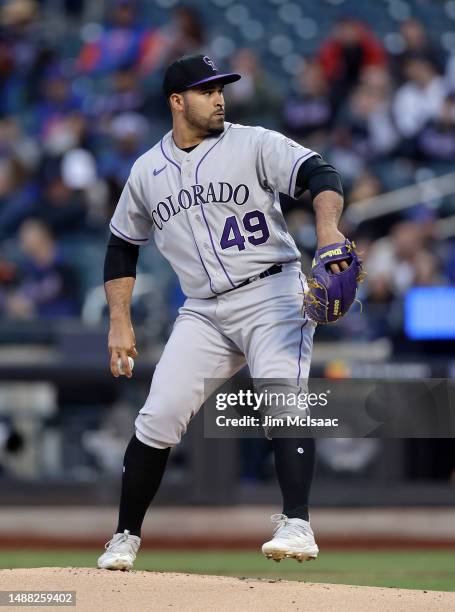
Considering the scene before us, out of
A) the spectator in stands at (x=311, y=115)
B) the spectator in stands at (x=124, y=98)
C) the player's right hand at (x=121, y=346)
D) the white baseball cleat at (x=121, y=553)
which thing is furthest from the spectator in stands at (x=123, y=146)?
the white baseball cleat at (x=121, y=553)

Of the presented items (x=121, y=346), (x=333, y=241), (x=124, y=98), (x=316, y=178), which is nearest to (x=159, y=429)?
(x=121, y=346)

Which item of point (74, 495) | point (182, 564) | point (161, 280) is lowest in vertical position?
point (182, 564)

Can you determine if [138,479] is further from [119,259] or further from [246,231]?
[246,231]

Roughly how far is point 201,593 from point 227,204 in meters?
1.29

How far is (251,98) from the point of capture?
10.9 metres

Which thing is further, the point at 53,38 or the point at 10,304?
the point at 53,38

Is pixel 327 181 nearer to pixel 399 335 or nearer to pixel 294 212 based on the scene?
pixel 399 335

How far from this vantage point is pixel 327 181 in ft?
13.5

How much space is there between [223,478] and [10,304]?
2.42 meters

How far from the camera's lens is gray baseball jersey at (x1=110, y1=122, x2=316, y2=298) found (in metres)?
4.26

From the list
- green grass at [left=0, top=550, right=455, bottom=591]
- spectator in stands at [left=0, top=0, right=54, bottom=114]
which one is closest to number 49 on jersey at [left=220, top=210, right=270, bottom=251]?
green grass at [left=0, top=550, right=455, bottom=591]

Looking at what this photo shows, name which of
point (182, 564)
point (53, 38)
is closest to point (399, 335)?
point (182, 564)

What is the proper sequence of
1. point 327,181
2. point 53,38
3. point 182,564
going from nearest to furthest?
point 327,181
point 182,564
point 53,38

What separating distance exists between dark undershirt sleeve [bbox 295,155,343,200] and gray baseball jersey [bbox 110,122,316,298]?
24mm
